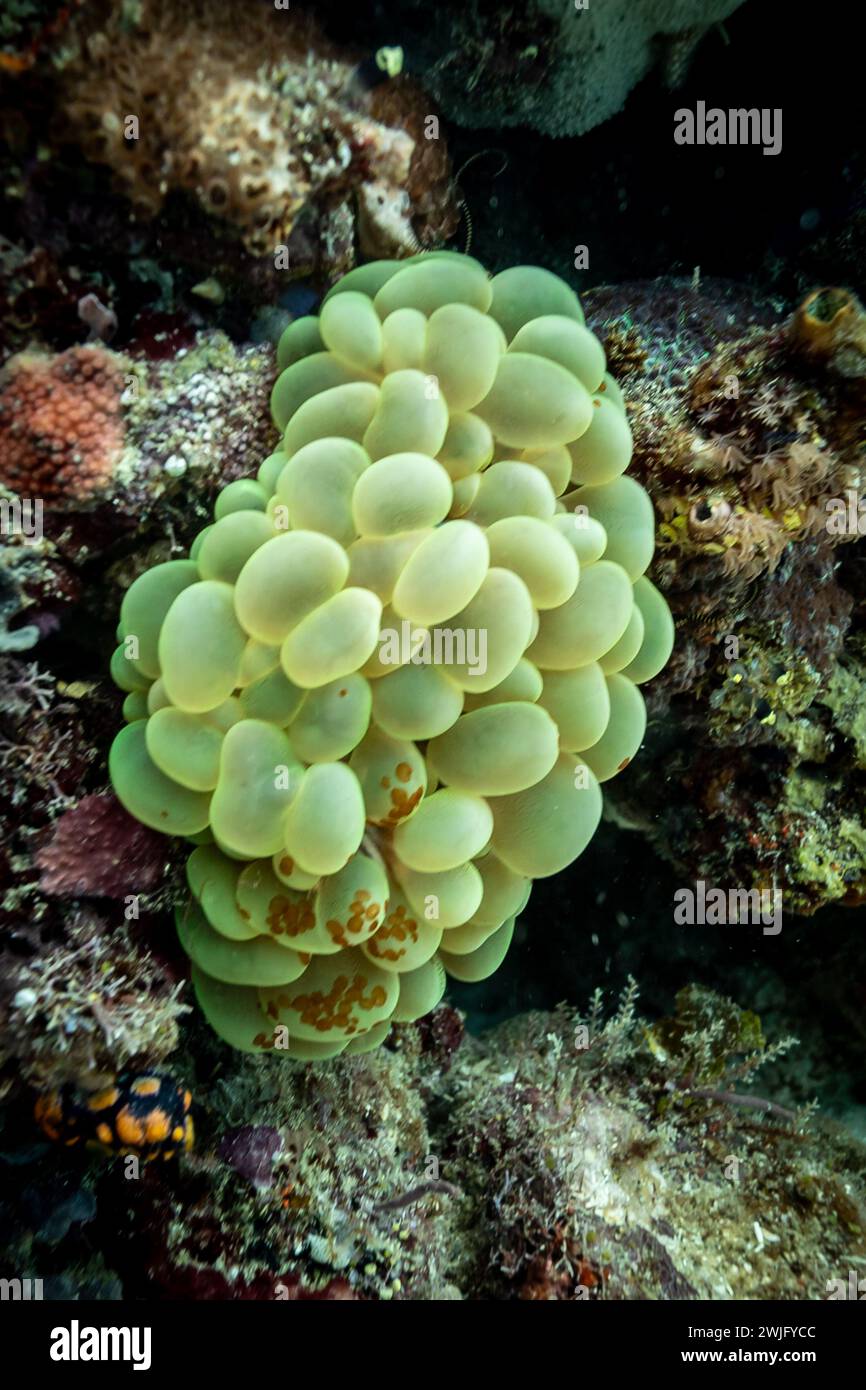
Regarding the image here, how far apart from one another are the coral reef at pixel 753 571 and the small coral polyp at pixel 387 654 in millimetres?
623

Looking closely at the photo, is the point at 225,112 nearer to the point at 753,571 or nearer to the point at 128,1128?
the point at 753,571

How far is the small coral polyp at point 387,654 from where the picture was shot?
2195mm

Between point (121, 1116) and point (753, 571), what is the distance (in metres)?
2.96

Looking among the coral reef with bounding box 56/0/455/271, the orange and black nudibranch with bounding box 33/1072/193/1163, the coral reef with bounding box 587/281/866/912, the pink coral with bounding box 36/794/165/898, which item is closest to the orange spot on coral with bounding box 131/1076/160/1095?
the orange and black nudibranch with bounding box 33/1072/193/1163

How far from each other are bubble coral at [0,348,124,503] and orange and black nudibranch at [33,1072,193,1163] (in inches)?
72.7

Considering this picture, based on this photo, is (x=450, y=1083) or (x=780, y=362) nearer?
(x=780, y=362)

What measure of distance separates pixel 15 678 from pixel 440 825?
4.70 ft

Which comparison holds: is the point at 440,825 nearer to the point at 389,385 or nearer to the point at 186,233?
the point at 389,385

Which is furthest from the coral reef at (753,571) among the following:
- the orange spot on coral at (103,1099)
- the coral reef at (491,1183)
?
the orange spot on coral at (103,1099)

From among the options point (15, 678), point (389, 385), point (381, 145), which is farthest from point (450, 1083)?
point (381, 145)

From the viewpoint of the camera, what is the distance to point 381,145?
2916 mm

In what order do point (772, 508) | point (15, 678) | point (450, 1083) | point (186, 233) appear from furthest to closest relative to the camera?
point (450, 1083) → point (772, 508) → point (186, 233) → point (15, 678)

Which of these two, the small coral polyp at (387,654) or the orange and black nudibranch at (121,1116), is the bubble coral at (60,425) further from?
the orange and black nudibranch at (121,1116)

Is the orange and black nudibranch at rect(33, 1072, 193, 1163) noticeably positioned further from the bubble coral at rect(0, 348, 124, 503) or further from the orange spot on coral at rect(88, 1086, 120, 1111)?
the bubble coral at rect(0, 348, 124, 503)
